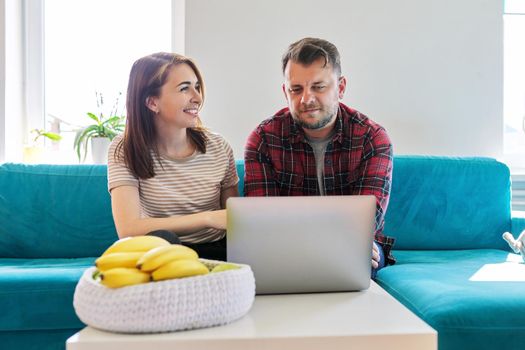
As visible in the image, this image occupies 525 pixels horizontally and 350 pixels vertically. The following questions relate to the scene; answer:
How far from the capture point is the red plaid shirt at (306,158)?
76.9 inches

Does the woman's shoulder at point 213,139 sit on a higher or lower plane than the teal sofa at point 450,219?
higher

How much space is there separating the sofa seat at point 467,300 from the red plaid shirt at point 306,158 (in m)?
0.27

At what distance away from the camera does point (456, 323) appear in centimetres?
139

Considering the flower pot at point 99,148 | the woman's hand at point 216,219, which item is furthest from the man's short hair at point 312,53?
the flower pot at point 99,148

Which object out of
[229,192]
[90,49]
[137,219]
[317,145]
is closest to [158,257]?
[137,219]

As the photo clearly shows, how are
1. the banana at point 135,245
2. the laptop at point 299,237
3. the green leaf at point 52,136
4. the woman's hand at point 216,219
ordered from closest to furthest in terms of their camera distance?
the banana at point 135,245 → the laptop at point 299,237 → the woman's hand at point 216,219 → the green leaf at point 52,136

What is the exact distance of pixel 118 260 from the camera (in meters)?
0.97

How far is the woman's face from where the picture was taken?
6.11 ft

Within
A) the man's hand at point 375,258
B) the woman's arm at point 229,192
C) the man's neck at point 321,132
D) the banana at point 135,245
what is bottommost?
the man's hand at point 375,258

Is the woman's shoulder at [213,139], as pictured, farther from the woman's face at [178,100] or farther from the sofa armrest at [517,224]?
the sofa armrest at [517,224]

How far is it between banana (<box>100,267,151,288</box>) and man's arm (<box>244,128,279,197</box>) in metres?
1.02

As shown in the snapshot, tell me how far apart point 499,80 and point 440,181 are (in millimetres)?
776

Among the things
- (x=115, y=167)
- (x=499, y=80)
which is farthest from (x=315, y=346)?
(x=499, y=80)

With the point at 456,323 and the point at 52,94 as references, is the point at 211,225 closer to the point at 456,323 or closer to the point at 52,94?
the point at 456,323
